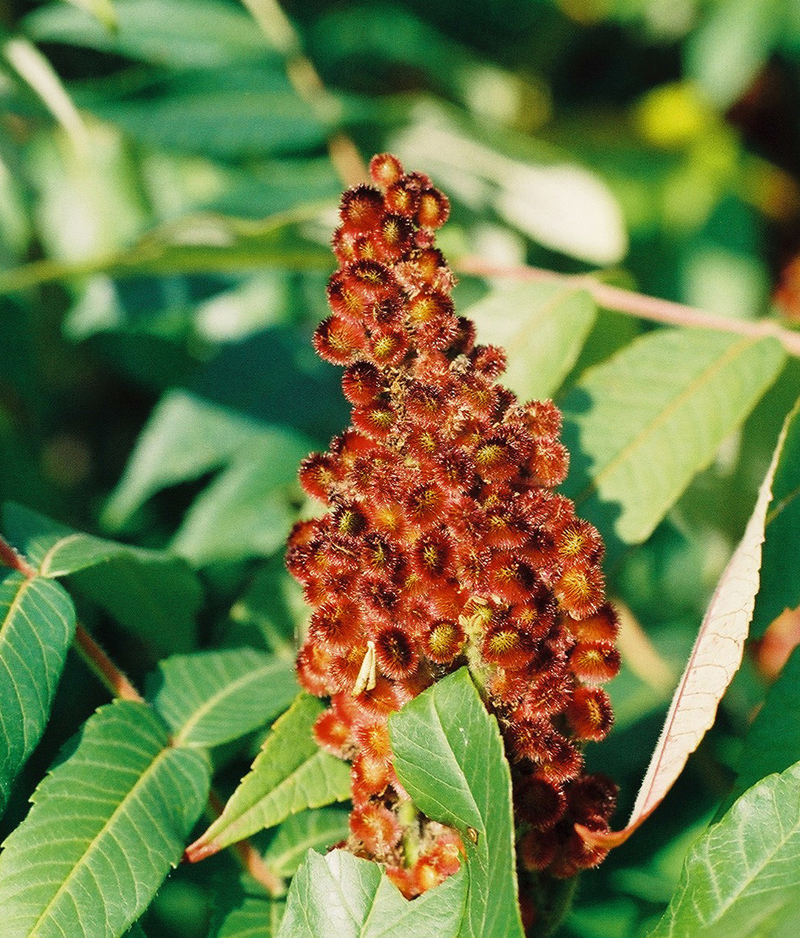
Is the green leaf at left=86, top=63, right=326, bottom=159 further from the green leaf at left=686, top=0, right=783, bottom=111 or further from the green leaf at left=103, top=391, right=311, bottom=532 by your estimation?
the green leaf at left=686, top=0, right=783, bottom=111

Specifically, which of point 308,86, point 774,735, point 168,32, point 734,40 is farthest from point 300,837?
point 734,40

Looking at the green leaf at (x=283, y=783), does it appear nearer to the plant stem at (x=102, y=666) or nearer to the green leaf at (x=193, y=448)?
the plant stem at (x=102, y=666)

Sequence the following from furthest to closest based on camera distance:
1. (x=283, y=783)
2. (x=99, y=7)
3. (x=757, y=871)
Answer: (x=99, y=7), (x=283, y=783), (x=757, y=871)

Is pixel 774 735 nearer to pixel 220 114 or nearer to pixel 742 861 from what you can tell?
pixel 742 861

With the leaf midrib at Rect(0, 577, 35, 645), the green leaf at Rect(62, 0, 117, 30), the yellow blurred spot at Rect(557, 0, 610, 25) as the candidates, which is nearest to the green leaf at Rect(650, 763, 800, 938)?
the leaf midrib at Rect(0, 577, 35, 645)

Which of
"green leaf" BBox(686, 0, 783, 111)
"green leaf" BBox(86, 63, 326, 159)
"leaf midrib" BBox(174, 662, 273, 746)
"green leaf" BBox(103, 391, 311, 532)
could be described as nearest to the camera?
"leaf midrib" BBox(174, 662, 273, 746)

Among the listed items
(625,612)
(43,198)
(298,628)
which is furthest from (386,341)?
(43,198)

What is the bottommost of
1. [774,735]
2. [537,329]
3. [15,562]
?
[774,735]
